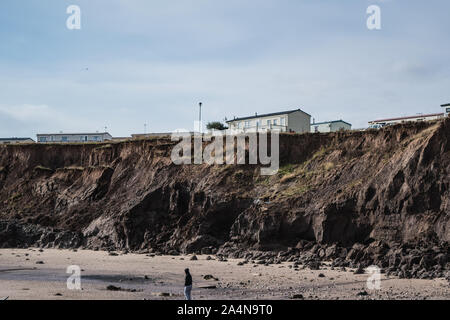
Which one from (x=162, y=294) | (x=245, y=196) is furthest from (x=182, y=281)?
(x=245, y=196)

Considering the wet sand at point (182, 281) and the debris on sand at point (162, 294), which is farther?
the debris on sand at point (162, 294)

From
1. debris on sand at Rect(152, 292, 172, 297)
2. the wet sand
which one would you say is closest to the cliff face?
the wet sand

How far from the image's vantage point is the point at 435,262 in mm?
33406

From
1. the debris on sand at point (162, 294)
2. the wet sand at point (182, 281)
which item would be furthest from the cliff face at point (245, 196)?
the debris on sand at point (162, 294)

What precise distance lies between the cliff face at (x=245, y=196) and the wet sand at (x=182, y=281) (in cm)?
542

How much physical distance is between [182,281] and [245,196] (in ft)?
60.3

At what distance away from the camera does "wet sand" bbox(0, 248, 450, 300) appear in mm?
25453

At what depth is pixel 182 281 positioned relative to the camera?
1213 inches

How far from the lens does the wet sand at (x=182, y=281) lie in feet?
83.5

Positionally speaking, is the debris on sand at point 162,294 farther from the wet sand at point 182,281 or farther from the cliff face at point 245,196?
the cliff face at point 245,196

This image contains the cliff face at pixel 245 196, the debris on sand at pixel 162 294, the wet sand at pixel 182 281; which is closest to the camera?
the wet sand at pixel 182 281

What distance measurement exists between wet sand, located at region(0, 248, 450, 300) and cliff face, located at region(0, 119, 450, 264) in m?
5.42
